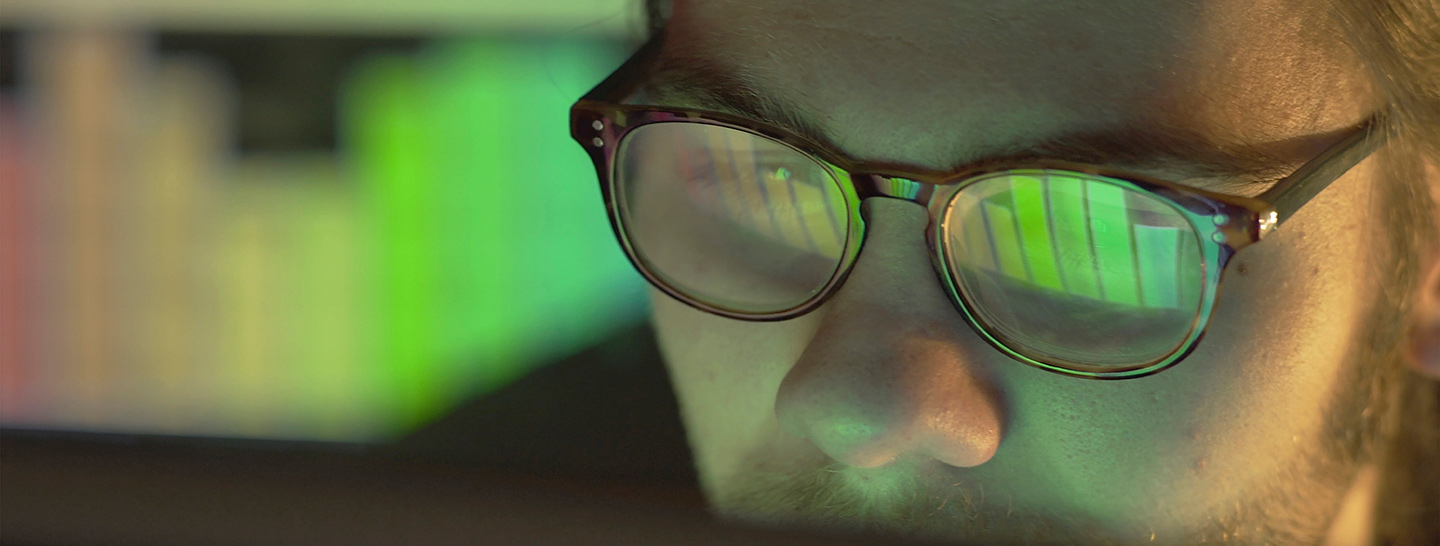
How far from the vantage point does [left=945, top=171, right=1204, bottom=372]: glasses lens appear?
639mm

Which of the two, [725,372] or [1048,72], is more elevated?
[1048,72]

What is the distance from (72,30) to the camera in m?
2.27

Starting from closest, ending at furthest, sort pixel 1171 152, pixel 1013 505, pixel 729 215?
1. pixel 1171 152
2. pixel 1013 505
3. pixel 729 215

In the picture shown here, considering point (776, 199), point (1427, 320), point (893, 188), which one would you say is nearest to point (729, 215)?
point (776, 199)

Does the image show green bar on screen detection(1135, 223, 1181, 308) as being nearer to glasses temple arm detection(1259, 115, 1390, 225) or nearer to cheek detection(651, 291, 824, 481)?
glasses temple arm detection(1259, 115, 1390, 225)

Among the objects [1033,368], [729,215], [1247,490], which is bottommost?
[1247,490]

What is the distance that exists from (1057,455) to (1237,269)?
167 mm

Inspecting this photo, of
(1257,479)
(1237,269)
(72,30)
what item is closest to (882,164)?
(1237,269)

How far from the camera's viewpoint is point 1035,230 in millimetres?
668

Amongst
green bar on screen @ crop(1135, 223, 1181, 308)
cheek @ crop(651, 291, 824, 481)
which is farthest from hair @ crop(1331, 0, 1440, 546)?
cheek @ crop(651, 291, 824, 481)

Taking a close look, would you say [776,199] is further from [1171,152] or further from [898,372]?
[1171,152]

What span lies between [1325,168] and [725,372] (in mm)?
457

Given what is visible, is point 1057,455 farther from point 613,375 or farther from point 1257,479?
point 613,375

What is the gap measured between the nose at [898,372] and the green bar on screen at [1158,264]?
11 cm
